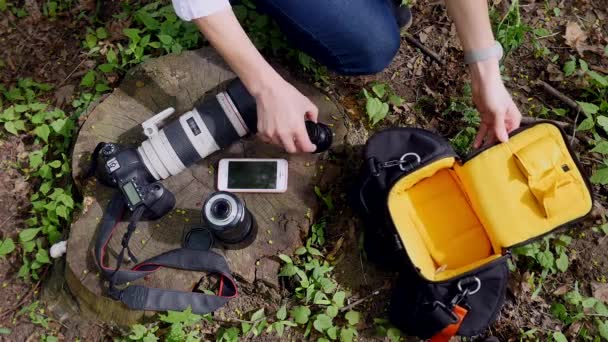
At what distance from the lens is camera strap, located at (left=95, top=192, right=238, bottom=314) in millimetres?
2076

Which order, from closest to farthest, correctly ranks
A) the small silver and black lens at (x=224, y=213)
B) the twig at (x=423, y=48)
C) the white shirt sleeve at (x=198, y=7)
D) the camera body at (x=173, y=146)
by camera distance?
1. the white shirt sleeve at (x=198, y=7)
2. the small silver and black lens at (x=224, y=213)
3. the camera body at (x=173, y=146)
4. the twig at (x=423, y=48)

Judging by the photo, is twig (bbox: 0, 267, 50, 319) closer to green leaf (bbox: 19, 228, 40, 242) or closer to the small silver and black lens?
green leaf (bbox: 19, 228, 40, 242)

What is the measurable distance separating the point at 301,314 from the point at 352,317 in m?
0.24

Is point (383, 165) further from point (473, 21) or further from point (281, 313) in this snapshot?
point (281, 313)

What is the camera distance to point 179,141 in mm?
2082

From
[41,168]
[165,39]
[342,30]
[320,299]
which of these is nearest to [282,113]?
[342,30]

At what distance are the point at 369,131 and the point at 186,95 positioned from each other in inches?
36.7

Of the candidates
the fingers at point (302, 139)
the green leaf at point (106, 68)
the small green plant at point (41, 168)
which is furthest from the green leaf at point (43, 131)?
the fingers at point (302, 139)

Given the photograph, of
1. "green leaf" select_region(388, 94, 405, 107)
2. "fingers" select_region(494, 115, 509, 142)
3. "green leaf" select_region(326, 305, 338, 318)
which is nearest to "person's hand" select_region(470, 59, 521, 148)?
"fingers" select_region(494, 115, 509, 142)

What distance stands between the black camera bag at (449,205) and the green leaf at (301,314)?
0.38 meters

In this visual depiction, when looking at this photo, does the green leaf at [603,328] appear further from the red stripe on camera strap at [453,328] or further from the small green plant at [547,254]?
the red stripe on camera strap at [453,328]

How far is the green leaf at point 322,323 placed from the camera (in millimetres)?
2240

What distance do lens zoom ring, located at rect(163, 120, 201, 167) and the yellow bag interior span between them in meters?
0.87

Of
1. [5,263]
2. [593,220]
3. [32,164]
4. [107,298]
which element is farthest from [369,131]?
[5,263]
